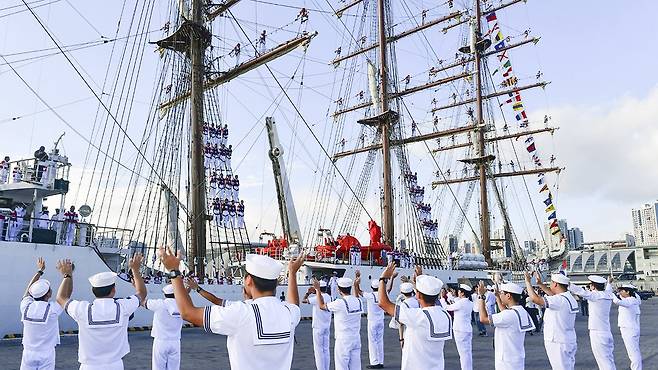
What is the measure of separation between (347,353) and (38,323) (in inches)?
174

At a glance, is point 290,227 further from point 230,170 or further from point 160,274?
point 160,274

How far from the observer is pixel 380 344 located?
1041cm

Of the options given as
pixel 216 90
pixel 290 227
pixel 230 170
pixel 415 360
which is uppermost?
pixel 216 90

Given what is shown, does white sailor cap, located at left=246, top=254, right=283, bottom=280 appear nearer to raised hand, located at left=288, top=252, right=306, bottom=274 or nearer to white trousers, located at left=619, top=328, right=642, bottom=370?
raised hand, located at left=288, top=252, right=306, bottom=274

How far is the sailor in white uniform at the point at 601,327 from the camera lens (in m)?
8.18

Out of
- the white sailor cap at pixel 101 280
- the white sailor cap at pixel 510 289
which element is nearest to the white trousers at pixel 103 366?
the white sailor cap at pixel 101 280

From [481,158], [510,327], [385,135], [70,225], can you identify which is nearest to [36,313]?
[510,327]

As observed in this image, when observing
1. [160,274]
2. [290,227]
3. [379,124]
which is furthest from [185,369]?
[379,124]

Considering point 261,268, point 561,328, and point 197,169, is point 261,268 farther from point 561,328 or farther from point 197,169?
point 197,169

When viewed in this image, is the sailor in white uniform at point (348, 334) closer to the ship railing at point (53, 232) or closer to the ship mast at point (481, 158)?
the ship railing at point (53, 232)

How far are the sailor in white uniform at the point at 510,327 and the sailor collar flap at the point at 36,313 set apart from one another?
197 inches

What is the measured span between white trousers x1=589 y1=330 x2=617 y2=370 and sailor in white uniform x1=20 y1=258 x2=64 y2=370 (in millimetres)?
7672

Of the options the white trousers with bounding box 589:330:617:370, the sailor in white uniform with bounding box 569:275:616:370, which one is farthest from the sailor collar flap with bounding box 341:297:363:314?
the white trousers with bounding box 589:330:617:370

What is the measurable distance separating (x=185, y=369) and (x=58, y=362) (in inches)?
101
